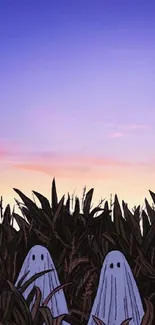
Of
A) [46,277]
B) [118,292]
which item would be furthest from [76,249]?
[118,292]

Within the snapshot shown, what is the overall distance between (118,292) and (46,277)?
3.13 ft

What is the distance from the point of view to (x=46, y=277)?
7.56m

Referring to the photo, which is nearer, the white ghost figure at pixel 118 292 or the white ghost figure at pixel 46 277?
the white ghost figure at pixel 118 292

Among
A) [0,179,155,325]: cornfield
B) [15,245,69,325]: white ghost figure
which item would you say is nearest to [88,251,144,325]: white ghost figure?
[0,179,155,325]: cornfield

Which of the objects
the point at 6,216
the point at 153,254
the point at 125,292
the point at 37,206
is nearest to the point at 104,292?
the point at 125,292

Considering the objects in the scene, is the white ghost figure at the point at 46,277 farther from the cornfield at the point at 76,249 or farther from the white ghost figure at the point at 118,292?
the white ghost figure at the point at 118,292

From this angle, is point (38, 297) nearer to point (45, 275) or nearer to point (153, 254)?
point (45, 275)

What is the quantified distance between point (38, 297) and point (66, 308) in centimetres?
36

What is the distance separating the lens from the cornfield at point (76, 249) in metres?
7.30

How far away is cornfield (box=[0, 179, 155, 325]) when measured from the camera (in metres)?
7.30

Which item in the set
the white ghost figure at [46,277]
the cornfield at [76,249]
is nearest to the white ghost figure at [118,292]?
the cornfield at [76,249]

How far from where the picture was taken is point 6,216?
28.9ft

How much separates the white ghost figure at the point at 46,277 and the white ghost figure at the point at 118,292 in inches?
22.8

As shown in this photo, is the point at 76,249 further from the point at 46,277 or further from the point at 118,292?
the point at 118,292
